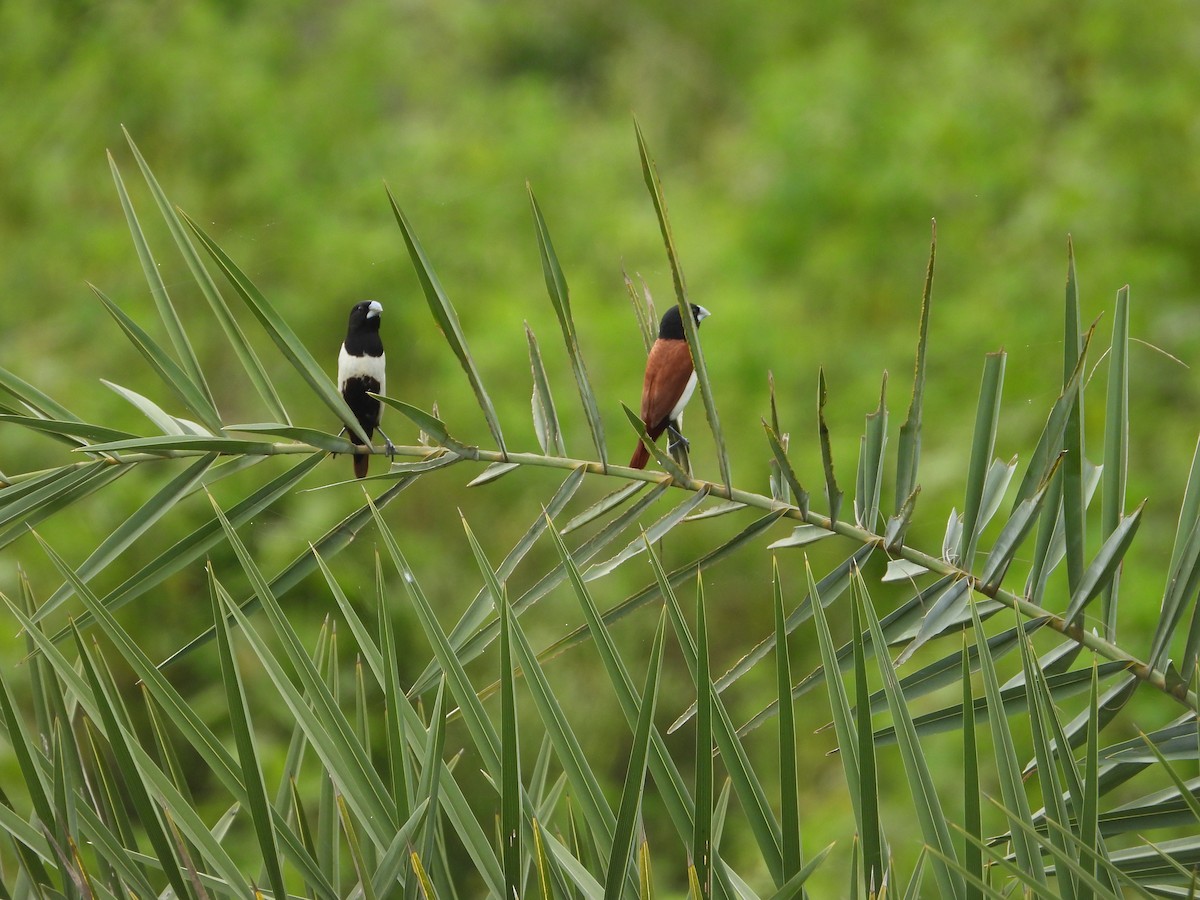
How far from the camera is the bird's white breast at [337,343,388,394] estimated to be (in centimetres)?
151

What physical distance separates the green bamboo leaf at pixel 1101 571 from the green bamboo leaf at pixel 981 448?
0.12m

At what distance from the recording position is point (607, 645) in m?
1.11

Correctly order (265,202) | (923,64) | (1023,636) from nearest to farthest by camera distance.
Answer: (1023,636), (265,202), (923,64)

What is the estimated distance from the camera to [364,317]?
156 centimetres

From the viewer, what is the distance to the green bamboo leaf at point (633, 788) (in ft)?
3.30

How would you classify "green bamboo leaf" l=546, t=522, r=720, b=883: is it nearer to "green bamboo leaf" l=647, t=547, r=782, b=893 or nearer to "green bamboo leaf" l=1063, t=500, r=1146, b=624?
→ "green bamboo leaf" l=647, t=547, r=782, b=893

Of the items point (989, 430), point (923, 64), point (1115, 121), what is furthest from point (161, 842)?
point (923, 64)

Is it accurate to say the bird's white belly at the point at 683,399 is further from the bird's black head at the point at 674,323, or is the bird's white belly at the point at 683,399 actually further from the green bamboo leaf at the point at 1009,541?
the green bamboo leaf at the point at 1009,541

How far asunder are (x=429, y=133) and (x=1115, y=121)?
373cm


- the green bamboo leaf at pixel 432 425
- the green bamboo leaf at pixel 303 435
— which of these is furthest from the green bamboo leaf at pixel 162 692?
the green bamboo leaf at pixel 432 425

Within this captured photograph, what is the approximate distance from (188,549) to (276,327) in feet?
0.84

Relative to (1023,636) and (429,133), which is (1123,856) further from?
(429,133)

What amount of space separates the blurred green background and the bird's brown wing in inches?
95.1

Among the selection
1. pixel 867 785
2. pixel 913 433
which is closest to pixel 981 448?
pixel 913 433
